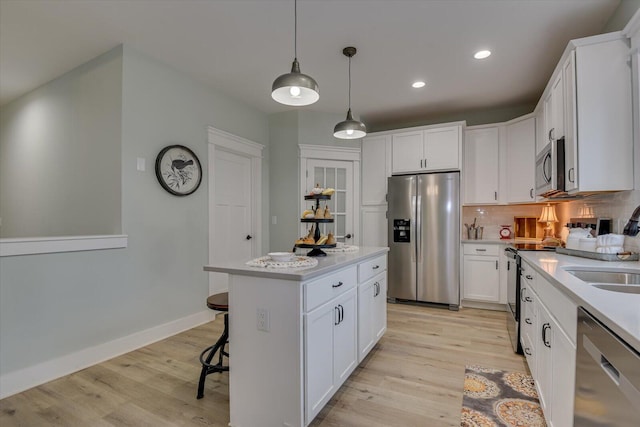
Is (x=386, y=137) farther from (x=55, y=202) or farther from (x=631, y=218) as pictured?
(x=55, y=202)

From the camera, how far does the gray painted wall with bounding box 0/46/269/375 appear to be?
7.36ft

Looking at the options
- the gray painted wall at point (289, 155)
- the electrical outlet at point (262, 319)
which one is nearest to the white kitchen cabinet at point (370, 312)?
the electrical outlet at point (262, 319)

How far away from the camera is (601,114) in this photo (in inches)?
80.5

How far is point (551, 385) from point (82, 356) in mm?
3177

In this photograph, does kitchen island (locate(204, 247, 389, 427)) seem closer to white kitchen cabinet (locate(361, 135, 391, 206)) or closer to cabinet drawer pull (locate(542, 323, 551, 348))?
cabinet drawer pull (locate(542, 323, 551, 348))

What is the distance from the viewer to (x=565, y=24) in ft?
8.21

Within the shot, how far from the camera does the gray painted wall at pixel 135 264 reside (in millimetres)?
2244

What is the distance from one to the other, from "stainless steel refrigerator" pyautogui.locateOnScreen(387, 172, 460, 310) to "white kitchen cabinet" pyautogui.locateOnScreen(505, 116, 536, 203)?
0.74m

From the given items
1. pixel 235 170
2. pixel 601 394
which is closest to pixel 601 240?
pixel 601 394

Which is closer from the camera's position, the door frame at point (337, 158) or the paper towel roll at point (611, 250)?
the paper towel roll at point (611, 250)

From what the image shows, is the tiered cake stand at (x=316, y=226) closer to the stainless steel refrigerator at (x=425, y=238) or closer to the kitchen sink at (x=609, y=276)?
the kitchen sink at (x=609, y=276)

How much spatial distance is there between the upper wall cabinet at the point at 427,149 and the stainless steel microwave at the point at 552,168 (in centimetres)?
130

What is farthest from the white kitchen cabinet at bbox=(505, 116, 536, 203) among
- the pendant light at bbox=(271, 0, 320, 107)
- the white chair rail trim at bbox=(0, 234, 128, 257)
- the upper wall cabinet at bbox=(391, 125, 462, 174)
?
the white chair rail trim at bbox=(0, 234, 128, 257)

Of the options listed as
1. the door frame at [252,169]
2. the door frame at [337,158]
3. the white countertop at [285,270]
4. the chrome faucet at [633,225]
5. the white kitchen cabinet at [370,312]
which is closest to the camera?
the white countertop at [285,270]
